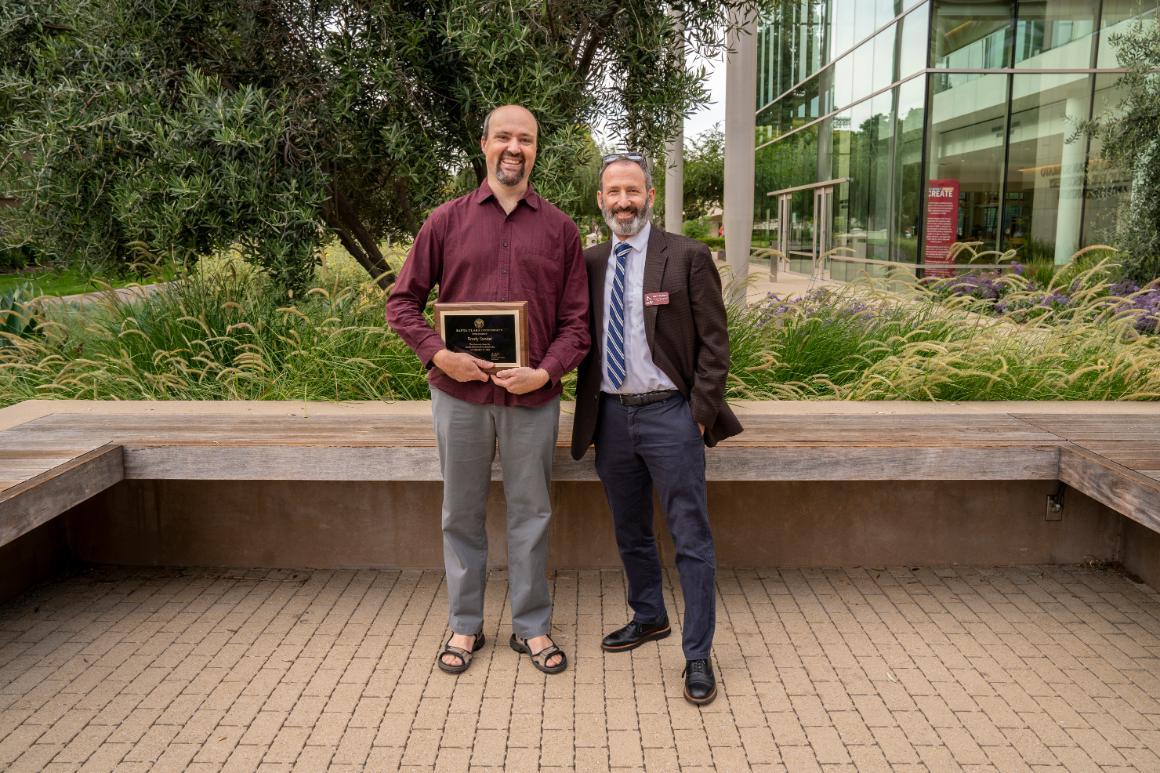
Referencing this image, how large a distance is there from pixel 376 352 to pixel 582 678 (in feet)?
8.33

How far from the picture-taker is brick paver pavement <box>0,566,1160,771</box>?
307 centimetres

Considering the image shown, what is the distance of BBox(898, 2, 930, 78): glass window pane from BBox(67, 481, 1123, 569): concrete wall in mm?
12495

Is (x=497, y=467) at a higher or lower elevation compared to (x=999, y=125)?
lower

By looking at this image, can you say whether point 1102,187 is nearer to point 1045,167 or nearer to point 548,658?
point 1045,167

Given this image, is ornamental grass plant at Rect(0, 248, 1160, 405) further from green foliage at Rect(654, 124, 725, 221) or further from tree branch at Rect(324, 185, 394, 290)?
green foliage at Rect(654, 124, 725, 221)

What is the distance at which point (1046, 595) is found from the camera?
4.40 m

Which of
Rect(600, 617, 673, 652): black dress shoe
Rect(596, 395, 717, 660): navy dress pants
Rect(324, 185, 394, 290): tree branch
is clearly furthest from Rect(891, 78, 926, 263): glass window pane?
Rect(596, 395, 717, 660): navy dress pants

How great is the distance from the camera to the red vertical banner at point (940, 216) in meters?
15.1

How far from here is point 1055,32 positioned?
14586mm

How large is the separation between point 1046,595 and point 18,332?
22.1 feet

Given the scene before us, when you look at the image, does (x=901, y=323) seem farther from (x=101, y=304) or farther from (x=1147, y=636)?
(x=101, y=304)

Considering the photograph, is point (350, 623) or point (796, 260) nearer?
point (350, 623)

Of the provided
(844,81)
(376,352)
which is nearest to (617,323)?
(376,352)

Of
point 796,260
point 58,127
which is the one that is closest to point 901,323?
point 58,127
